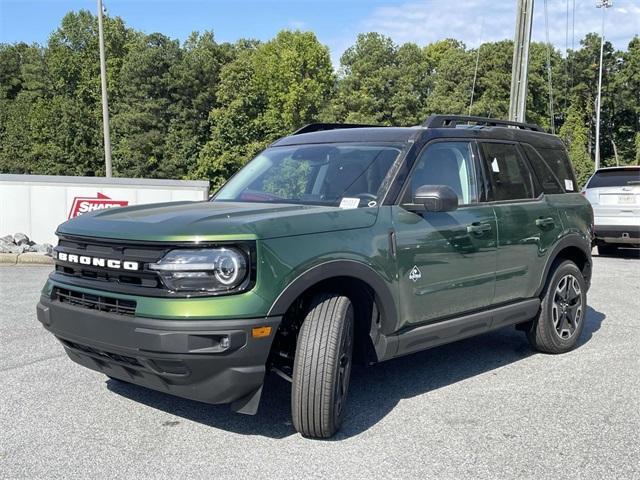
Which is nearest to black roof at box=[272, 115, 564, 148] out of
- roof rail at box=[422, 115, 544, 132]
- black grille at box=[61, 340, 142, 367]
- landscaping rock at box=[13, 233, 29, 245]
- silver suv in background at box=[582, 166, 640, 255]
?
roof rail at box=[422, 115, 544, 132]

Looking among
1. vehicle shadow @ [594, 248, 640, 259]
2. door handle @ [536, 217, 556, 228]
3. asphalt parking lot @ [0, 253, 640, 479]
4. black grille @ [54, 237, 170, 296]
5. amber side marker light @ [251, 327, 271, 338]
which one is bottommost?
vehicle shadow @ [594, 248, 640, 259]

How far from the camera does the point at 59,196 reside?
13.7 meters

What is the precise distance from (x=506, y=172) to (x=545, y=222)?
0.57m

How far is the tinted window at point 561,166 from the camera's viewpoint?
5820 millimetres

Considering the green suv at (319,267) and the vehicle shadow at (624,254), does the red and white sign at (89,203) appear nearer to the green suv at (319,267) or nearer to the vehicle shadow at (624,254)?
the green suv at (319,267)

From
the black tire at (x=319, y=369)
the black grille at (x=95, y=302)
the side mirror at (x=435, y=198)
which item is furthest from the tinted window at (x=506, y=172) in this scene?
the black grille at (x=95, y=302)

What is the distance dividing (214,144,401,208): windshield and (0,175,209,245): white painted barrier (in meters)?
8.89

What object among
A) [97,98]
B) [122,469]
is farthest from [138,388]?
[97,98]

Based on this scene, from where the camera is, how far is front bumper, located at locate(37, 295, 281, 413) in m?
3.29

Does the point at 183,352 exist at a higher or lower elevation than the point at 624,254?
higher

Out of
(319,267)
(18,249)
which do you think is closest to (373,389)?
(319,267)

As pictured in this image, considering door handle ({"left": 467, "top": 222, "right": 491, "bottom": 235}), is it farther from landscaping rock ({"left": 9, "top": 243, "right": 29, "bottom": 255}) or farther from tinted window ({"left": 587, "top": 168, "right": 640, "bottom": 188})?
landscaping rock ({"left": 9, "top": 243, "right": 29, "bottom": 255})

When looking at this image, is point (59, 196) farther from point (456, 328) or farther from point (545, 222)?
point (456, 328)

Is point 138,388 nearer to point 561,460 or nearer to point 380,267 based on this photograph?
point 380,267
